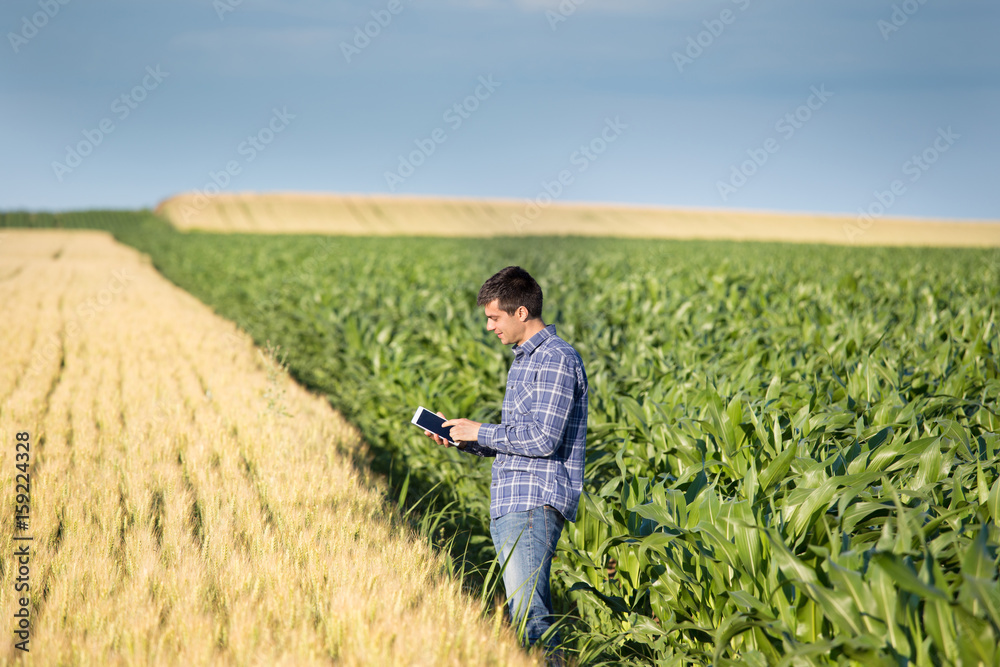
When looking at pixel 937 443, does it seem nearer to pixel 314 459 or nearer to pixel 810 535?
pixel 810 535

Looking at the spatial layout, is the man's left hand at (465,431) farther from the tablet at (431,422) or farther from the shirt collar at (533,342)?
the shirt collar at (533,342)

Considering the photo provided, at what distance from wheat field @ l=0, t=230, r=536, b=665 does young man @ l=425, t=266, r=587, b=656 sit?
10.5 inches

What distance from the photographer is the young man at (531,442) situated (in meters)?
2.88

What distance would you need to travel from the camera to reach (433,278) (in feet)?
49.0

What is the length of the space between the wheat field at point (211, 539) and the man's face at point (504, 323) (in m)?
1.17

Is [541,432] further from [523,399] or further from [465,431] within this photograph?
[465,431]

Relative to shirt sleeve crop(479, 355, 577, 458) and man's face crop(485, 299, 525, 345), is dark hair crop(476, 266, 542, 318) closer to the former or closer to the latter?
man's face crop(485, 299, 525, 345)

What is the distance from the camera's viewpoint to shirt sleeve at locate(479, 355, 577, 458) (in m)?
2.84

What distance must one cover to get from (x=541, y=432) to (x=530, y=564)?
1.96 ft

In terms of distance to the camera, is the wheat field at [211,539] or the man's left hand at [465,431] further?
the man's left hand at [465,431]

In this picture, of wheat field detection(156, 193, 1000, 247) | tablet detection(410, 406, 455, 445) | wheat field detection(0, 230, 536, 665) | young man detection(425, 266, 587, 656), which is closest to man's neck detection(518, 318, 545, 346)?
young man detection(425, 266, 587, 656)

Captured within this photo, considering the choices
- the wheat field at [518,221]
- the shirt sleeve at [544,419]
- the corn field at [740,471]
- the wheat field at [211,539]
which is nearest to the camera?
the corn field at [740,471]

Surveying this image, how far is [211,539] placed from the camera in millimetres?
3520

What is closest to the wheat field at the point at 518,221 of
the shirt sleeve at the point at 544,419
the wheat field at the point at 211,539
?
the wheat field at the point at 211,539
